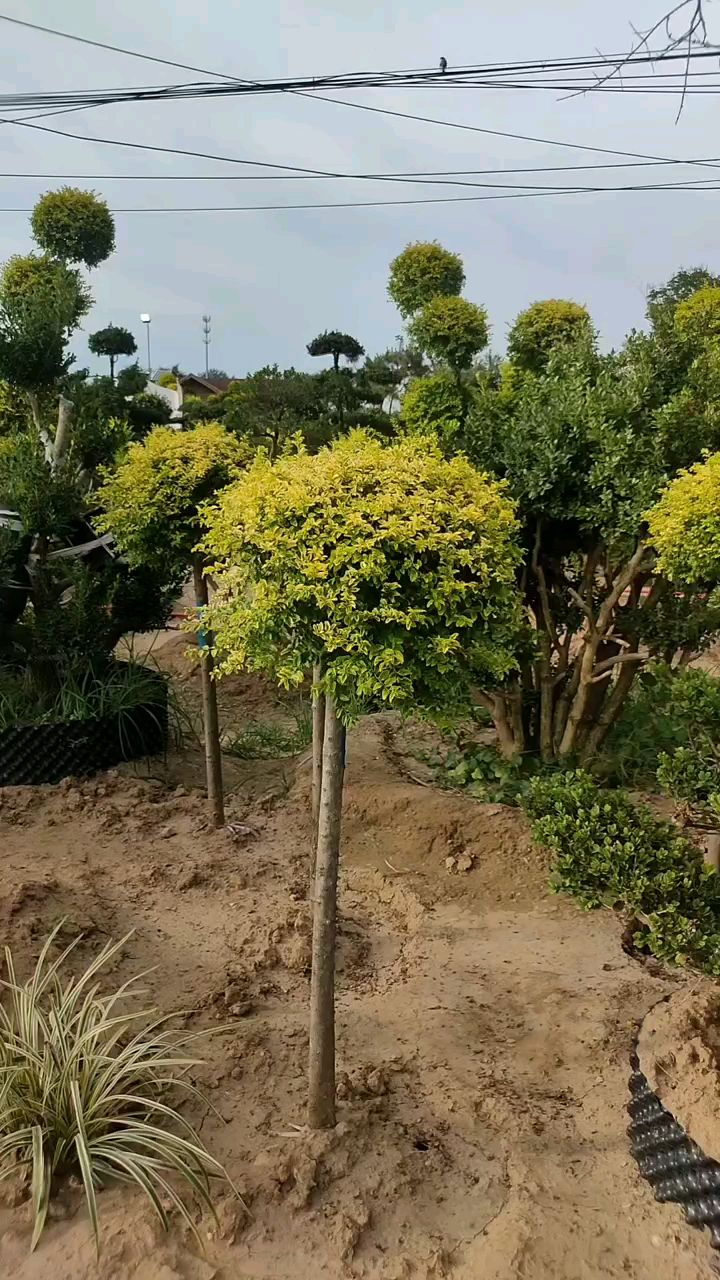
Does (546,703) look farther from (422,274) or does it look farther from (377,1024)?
(422,274)

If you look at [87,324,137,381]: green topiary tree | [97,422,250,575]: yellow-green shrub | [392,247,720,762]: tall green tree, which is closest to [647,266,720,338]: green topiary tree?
[392,247,720,762]: tall green tree

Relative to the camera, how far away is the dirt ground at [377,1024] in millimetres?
1812

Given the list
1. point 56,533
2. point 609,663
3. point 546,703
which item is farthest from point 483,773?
point 56,533

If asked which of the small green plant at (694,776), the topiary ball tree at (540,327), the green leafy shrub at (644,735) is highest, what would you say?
the topiary ball tree at (540,327)

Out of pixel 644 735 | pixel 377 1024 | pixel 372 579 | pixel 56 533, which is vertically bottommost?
pixel 377 1024

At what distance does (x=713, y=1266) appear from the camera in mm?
1750

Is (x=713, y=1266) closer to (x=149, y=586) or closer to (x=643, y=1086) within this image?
(x=643, y=1086)

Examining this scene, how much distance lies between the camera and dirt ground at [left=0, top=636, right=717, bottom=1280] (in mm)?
1812

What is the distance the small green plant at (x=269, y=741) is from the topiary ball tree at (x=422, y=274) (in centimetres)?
478

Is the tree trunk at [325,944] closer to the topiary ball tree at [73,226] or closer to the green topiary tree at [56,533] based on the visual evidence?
the green topiary tree at [56,533]

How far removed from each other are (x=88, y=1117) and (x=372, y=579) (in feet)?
4.71

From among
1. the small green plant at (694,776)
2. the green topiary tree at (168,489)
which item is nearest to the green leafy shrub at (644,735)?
the small green plant at (694,776)

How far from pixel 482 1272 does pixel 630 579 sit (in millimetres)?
2895

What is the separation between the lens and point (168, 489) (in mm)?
3611
